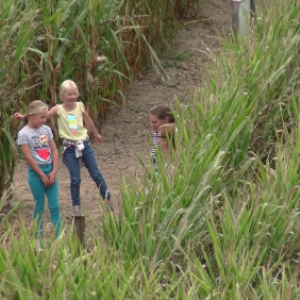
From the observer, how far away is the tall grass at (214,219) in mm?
4082

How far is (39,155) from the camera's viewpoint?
624 centimetres

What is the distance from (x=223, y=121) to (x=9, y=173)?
4.95ft

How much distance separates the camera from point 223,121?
6.04 m

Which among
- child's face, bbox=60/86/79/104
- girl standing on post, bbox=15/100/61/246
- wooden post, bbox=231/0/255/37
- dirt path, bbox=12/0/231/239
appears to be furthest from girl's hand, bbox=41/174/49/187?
wooden post, bbox=231/0/255/37

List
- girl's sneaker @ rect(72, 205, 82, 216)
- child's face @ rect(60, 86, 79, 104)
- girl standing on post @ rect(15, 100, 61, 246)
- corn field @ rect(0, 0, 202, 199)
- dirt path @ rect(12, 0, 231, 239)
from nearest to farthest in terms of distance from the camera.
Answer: girl standing on post @ rect(15, 100, 61, 246) → child's face @ rect(60, 86, 79, 104) → girl's sneaker @ rect(72, 205, 82, 216) → corn field @ rect(0, 0, 202, 199) → dirt path @ rect(12, 0, 231, 239)

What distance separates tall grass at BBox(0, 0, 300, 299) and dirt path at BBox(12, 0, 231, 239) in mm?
450

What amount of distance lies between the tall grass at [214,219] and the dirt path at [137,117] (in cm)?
45

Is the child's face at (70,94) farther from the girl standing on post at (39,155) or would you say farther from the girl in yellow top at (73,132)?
the girl standing on post at (39,155)

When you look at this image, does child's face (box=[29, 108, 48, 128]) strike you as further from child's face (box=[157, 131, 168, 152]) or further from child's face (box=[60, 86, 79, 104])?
child's face (box=[157, 131, 168, 152])

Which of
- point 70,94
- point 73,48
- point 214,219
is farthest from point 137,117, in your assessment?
point 214,219

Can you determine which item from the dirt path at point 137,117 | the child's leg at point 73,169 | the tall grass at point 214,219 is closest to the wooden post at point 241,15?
the dirt path at point 137,117

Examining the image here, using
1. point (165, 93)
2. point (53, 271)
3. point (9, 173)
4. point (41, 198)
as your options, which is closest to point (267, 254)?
point (53, 271)

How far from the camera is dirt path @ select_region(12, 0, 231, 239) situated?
738cm

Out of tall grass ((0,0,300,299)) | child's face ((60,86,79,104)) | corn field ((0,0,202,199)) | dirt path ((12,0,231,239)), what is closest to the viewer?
tall grass ((0,0,300,299))
